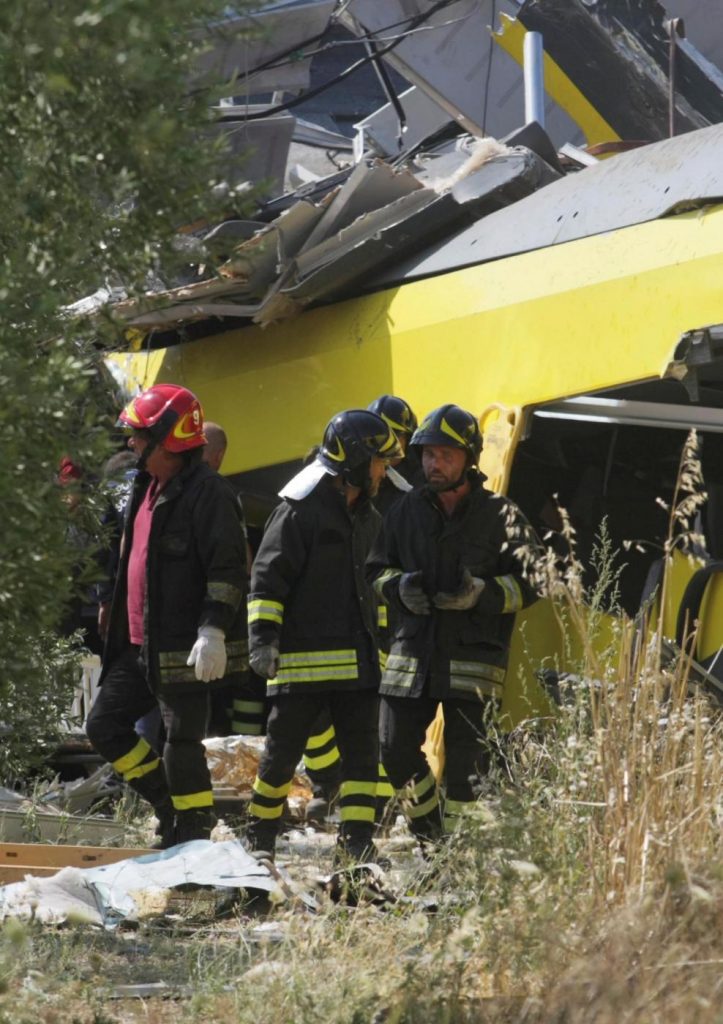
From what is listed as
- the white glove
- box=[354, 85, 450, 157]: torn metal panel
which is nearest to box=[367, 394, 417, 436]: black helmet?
the white glove

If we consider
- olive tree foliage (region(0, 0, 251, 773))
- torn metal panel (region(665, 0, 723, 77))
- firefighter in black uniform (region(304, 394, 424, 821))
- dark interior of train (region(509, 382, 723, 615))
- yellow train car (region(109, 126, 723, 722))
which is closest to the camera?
olive tree foliage (region(0, 0, 251, 773))

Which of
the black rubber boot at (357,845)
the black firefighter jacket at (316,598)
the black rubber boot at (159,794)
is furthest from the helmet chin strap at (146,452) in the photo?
the black rubber boot at (357,845)

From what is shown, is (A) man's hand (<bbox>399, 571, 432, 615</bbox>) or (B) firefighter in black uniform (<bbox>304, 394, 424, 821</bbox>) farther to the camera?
(B) firefighter in black uniform (<bbox>304, 394, 424, 821</bbox>)

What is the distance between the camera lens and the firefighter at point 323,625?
6672 millimetres

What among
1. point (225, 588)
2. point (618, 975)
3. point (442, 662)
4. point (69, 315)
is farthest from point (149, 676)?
point (618, 975)

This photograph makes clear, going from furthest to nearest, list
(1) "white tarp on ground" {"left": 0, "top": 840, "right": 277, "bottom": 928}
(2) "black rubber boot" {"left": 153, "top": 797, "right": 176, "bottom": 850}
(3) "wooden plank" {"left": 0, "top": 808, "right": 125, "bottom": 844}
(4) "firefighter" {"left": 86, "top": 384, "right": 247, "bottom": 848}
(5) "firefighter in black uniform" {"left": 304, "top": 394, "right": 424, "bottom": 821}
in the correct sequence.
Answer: (5) "firefighter in black uniform" {"left": 304, "top": 394, "right": 424, "bottom": 821}
(2) "black rubber boot" {"left": 153, "top": 797, "right": 176, "bottom": 850}
(3) "wooden plank" {"left": 0, "top": 808, "right": 125, "bottom": 844}
(4) "firefighter" {"left": 86, "top": 384, "right": 247, "bottom": 848}
(1) "white tarp on ground" {"left": 0, "top": 840, "right": 277, "bottom": 928}

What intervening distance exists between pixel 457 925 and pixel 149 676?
8.41ft

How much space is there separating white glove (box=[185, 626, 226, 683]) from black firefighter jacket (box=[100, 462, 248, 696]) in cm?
6

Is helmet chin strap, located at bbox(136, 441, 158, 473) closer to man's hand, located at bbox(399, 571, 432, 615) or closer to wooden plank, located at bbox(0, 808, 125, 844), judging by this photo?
man's hand, located at bbox(399, 571, 432, 615)

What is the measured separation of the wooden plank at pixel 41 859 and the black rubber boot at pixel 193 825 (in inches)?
16.2

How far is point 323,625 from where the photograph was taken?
6.80 m

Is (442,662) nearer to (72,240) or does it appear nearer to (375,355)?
(375,355)

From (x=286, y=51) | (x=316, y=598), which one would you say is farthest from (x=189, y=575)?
(x=286, y=51)

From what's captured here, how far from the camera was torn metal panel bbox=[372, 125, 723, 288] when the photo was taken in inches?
302
